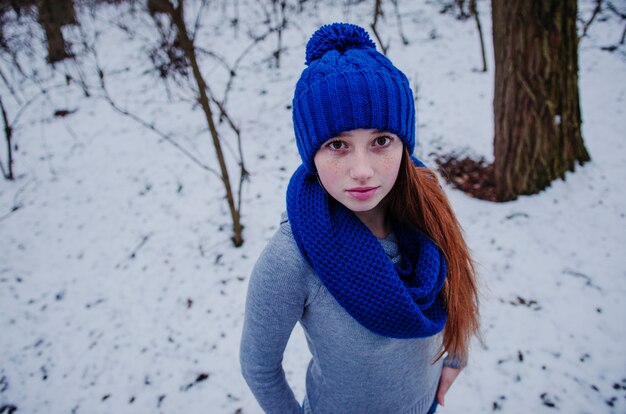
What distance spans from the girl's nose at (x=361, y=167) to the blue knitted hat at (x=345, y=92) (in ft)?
0.24

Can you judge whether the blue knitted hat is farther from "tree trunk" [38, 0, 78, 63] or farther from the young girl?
"tree trunk" [38, 0, 78, 63]

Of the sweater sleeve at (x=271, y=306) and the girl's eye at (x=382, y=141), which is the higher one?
the girl's eye at (x=382, y=141)

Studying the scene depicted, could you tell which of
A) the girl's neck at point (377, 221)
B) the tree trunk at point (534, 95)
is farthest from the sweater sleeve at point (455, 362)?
the tree trunk at point (534, 95)

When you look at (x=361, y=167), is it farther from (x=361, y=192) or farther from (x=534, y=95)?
(x=534, y=95)

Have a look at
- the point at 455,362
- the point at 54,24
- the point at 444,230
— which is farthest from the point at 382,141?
the point at 54,24

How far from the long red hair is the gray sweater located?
0.09 metres

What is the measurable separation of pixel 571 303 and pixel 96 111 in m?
6.70

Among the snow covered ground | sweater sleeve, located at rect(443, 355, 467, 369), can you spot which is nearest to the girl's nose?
Result: sweater sleeve, located at rect(443, 355, 467, 369)

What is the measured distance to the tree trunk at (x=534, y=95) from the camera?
2391 millimetres

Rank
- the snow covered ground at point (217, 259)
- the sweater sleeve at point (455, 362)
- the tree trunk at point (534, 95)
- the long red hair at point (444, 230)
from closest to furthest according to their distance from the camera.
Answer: the long red hair at point (444, 230) < the sweater sleeve at point (455, 362) < the snow covered ground at point (217, 259) < the tree trunk at point (534, 95)

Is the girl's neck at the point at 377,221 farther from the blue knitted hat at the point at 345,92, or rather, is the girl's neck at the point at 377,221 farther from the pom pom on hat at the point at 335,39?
the pom pom on hat at the point at 335,39

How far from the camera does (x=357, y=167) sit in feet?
2.77

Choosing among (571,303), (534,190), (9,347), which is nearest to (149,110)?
(9,347)

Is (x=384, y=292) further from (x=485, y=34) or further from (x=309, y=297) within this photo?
(x=485, y=34)
